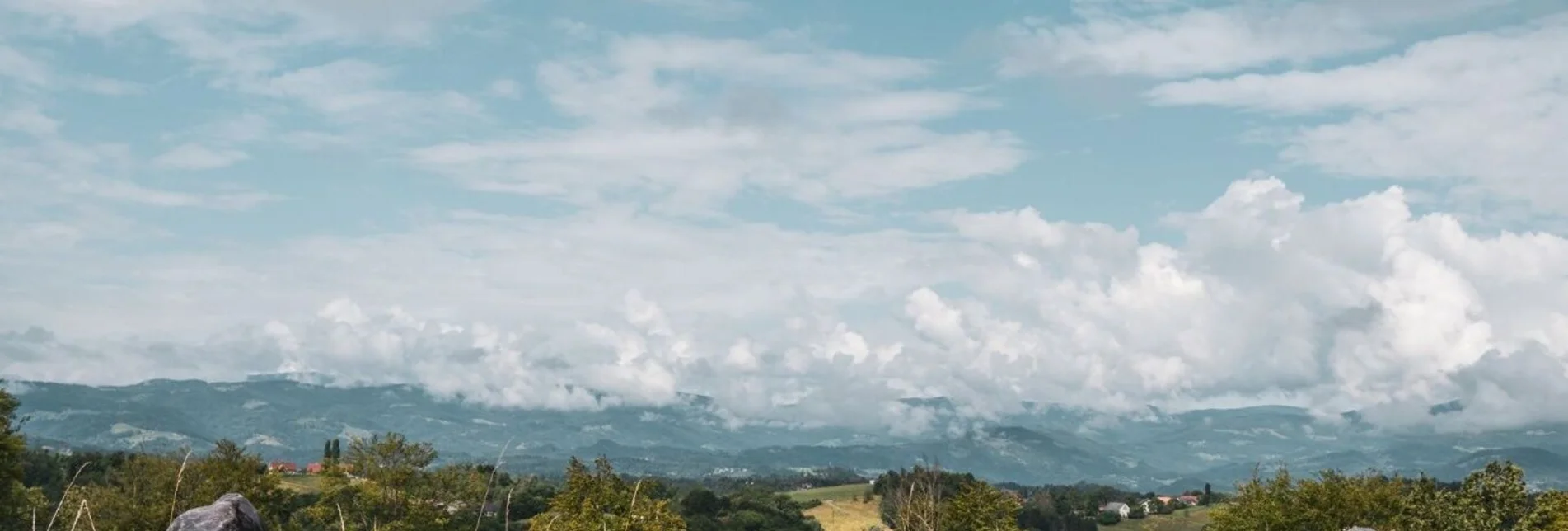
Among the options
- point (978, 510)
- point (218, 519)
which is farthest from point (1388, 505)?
point (218, 519)

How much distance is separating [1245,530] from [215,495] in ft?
303

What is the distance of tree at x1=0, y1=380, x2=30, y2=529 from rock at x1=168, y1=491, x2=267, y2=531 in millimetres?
56318

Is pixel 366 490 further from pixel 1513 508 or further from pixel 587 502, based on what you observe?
pixel 1513 508

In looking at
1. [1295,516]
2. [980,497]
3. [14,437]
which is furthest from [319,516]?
[1295,516]

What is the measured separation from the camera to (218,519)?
34406mm

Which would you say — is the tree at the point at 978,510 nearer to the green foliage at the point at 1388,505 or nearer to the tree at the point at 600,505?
the green foliage at the point at 1388,505

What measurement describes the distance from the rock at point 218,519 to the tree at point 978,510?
87.8 m

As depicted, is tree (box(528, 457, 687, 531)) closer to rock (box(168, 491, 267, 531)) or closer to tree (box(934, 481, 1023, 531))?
tree (box(934, 481, 1023, 531))

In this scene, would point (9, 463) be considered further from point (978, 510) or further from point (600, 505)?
point (978, 510)

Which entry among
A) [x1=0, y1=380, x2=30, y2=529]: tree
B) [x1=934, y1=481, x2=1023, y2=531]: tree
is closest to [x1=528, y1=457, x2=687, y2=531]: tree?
[x1=934, y1=481, x2=1023, y2=531]: tree

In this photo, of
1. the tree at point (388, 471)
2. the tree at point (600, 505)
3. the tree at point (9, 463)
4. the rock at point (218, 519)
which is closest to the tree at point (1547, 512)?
the tree at point (600, 505)

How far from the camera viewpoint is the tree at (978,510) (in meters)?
118

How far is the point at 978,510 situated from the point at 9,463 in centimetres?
8391

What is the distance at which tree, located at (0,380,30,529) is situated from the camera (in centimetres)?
7975
